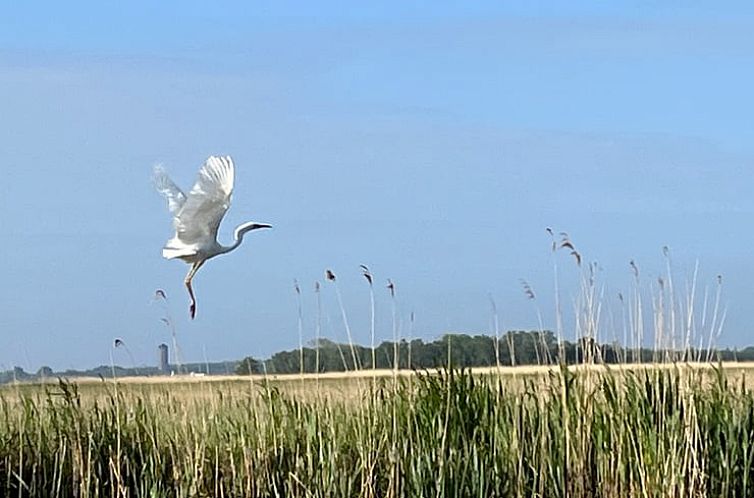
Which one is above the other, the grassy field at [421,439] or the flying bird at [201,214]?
the flying bird at [201,214]

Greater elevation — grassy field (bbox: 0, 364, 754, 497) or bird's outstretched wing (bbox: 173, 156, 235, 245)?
bird's outstretched wing (bbox: 173, 156, 235, 245)

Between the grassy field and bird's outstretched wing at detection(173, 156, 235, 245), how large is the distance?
93 cm

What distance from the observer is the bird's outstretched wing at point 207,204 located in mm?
8375

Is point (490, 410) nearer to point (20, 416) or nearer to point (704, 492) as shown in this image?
point (704, 492)

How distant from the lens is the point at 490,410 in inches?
316

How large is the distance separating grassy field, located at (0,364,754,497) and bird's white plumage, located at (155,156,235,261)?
0.87m

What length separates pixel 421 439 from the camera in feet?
25.4

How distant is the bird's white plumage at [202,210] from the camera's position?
838 cm

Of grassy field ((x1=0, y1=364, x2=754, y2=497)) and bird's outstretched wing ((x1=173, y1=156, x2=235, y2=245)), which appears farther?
bird's outstretched wing ((x1=173, y1=156, x2=235, y2=245))

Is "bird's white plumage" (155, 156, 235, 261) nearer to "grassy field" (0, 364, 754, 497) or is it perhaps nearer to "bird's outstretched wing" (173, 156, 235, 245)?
"bird's outstretched wing" (173, 156, 235, 245)

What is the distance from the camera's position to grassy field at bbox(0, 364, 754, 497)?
752 cm

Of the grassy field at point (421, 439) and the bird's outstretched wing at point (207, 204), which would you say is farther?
the bird's outstretched wing at point (207, 204)

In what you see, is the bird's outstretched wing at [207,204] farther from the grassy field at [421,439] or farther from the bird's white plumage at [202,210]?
the grassy field at [421,439]

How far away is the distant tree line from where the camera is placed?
26.0 feet
